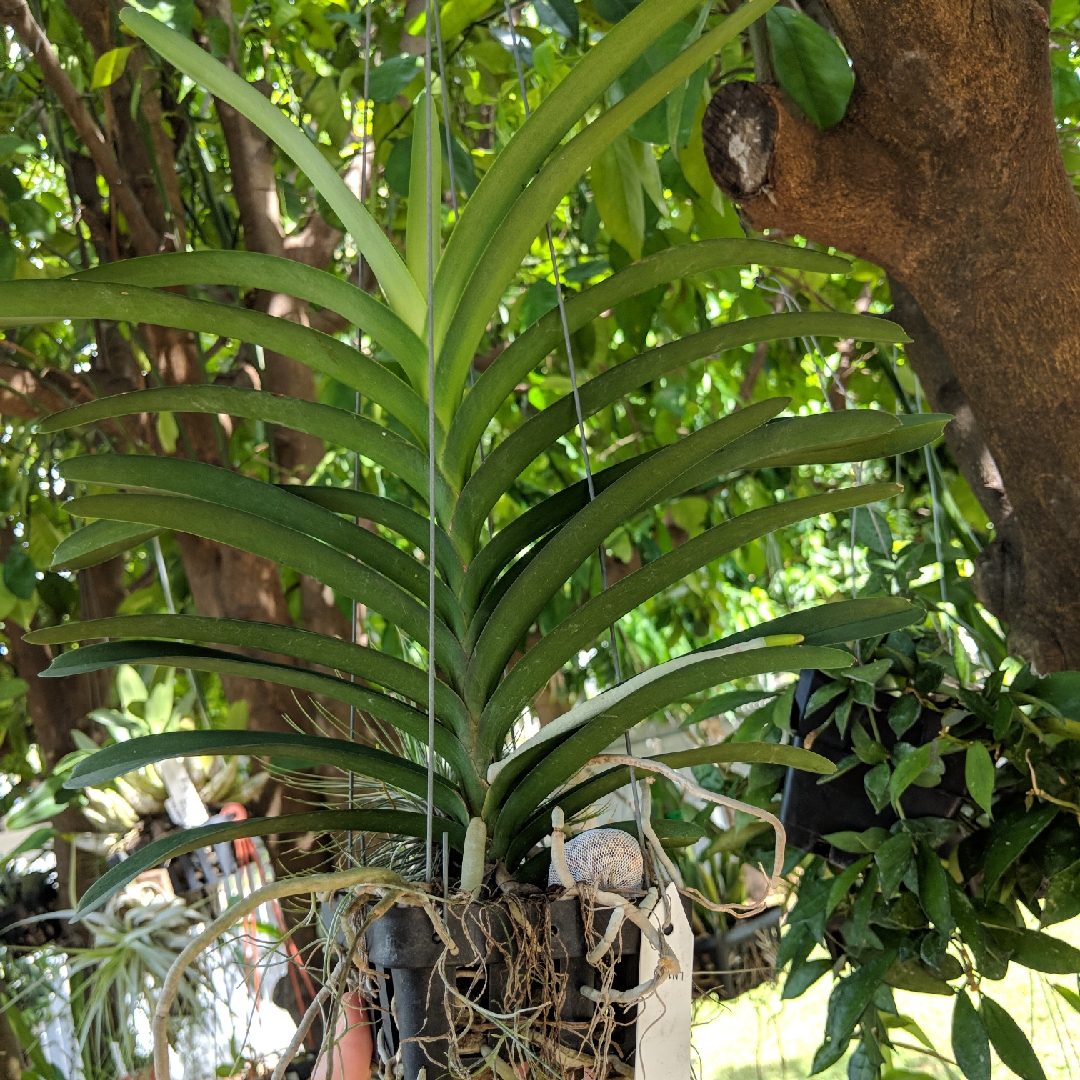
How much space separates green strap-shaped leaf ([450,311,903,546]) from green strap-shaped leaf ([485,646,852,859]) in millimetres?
137

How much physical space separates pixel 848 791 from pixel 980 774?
0.36 ft

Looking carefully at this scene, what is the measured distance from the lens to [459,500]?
575 mm

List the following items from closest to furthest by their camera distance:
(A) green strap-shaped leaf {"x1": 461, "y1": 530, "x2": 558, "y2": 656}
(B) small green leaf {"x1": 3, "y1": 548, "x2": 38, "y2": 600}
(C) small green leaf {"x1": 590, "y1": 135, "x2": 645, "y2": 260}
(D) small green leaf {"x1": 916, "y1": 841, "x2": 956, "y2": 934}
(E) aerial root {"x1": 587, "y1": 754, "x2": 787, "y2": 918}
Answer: (E) aerial root {"x1": 587, "y1": 754, "x2": 787, "y2": 918} → (A) green strap-shaped leaf {"x1": 461, "y1": 530, "x2": 558, "y2": 656} → (D) small green leaf {"x1": 916, "y1": 841, "x2": 956, "y2": 934} → (C) small green leaf {"x1": 590, "y1": 135, "x2": 645, "y2": 260} → (B) small green leaf {"x1": 3, "y1": 548, "x2": 38, "y2": 600}

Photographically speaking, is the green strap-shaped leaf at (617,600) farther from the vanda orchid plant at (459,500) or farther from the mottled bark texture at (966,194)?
the mottled bark texture at (966,194)

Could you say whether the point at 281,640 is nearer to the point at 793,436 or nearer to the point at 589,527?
the point at 589,527

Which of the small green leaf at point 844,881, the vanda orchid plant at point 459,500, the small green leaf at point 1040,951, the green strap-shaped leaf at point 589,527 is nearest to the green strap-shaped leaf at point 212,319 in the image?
the vanda orchid plant at point 459,500

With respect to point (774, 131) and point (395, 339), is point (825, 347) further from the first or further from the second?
point (395, 339)

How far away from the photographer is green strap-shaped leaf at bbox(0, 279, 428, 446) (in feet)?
1.57

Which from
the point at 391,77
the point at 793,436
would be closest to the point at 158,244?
the point at 391,77

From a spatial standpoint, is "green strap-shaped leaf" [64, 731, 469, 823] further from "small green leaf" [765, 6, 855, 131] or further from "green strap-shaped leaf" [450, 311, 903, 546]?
"small green leaf" [765, 6, 855, 131]

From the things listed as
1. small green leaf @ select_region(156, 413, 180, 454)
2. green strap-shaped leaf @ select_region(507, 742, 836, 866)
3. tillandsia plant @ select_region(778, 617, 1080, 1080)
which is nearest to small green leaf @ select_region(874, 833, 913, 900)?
tillandsia plant @ select_region(778, 617, 1080, 1080)

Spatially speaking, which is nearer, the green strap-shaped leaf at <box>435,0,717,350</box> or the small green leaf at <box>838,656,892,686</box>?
the green strap-shaped leaf at <box>435,0,717,350</box>

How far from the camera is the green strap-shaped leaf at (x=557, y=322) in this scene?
58cm

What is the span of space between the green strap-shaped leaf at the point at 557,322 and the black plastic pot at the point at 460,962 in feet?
0.79
